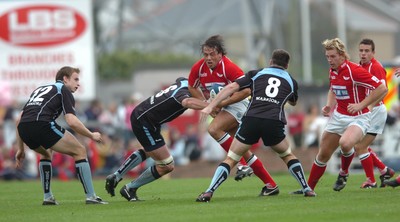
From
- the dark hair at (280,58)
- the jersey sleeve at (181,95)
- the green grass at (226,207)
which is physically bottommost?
the green grass at (226,207)

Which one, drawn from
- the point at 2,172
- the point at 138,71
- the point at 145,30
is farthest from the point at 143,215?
the point at 145,30

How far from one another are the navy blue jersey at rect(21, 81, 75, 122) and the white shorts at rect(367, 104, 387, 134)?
5232 mm

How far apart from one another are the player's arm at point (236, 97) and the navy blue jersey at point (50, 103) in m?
2.22

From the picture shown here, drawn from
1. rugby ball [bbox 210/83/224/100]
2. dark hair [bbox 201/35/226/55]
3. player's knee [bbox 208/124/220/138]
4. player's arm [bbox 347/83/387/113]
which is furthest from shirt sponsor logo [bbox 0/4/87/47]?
player's arm [bbox 347/83/387/113]

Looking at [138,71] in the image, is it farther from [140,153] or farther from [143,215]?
[143,215]

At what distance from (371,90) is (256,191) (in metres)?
2.92

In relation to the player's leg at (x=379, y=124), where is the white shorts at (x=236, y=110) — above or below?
above

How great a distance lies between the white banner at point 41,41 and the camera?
3444 cm

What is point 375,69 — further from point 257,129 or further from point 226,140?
point 257,129

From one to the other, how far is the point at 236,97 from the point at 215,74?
781mm

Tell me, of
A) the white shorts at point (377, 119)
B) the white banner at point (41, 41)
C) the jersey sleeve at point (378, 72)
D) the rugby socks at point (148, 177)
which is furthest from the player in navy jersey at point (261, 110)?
the white banner at point (41, 41)

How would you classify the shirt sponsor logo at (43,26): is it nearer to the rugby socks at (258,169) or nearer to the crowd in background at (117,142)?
the crowd in background at (117,142)

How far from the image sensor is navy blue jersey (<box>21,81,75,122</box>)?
49.5 feet

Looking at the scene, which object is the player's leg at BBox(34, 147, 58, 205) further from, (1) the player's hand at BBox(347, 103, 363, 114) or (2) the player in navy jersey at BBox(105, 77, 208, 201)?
(1) the player's hand at BBox(347, 103, 363, 114)
